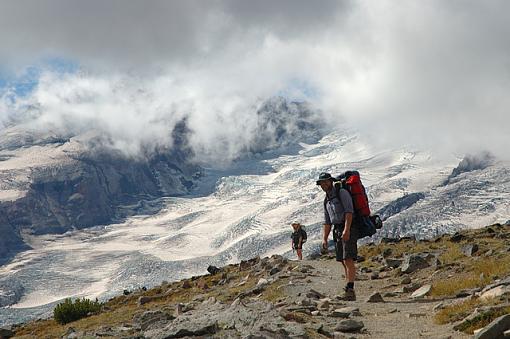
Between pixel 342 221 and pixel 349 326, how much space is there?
13.5 feet

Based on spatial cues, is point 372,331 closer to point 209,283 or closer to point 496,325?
point 496,325

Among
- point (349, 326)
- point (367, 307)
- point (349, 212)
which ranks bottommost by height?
point (367, 307)

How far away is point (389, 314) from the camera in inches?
491

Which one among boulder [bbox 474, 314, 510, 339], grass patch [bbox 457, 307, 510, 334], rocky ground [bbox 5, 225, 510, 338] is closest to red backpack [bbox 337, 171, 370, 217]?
rocky ground [bbox 5, 225, 510, 338]

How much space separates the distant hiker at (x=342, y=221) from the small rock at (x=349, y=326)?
11.4 ft

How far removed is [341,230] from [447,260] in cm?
777

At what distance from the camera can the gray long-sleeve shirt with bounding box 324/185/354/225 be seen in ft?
45.7

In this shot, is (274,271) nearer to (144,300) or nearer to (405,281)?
(144,300)

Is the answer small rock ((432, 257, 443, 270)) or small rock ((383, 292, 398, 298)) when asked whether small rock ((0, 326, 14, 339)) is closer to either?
small rock ((383, 292, 398, 298))

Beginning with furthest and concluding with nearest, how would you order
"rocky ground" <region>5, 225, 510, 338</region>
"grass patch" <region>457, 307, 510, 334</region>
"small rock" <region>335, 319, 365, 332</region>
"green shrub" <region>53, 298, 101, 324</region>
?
1. "green shrub" <region>53, 298, 101, 324</region>
2. "small rock" <region>335, 319, 365, 332</region>
3. "rocky ground" <region>5, 225, 510, 338</region>
4. "grass patch" <region>457, 307, 510, 334</region>

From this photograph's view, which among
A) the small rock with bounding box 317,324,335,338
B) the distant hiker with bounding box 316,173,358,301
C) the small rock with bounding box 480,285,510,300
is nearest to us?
the small rock with bounding box 317,324,335,338

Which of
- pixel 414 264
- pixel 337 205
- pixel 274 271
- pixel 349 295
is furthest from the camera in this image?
pixel 274 271

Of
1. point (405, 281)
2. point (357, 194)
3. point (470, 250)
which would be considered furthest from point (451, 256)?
point (357, 194)

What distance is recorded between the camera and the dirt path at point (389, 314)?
10000 mm
